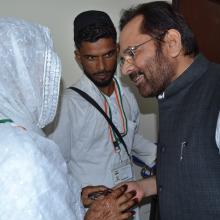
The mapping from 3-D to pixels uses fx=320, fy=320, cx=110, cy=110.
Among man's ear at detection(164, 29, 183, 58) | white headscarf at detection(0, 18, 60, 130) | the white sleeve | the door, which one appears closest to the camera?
white headscarf at detection(0, 18, 60, 130)

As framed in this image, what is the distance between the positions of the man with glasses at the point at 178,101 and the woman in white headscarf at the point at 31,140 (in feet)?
0.99

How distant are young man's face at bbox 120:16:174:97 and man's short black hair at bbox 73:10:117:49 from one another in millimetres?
396

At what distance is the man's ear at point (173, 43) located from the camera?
3.95ft

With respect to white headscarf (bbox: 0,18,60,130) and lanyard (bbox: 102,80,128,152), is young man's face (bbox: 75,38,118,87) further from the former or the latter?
white headscarf (bbox: 0,18,60,130)

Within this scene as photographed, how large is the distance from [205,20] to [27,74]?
1777 mm

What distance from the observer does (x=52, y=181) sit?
867 mm

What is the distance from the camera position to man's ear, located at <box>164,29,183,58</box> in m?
1.21

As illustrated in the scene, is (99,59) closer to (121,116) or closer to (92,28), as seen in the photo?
(92,28)

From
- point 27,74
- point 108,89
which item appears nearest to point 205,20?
point 108,89

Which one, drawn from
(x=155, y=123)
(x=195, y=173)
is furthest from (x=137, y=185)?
(x=155, y=123)

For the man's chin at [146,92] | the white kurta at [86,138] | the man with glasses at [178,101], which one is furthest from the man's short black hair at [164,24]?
the white kurta at [86,138]

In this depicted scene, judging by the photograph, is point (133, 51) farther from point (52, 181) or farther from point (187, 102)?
point (52, 181)

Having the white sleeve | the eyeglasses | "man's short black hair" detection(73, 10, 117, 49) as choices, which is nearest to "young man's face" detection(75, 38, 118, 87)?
"man's short black hair" detection(73, 10, 117, 49)

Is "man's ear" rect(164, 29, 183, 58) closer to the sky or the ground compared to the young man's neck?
closer to the sky
